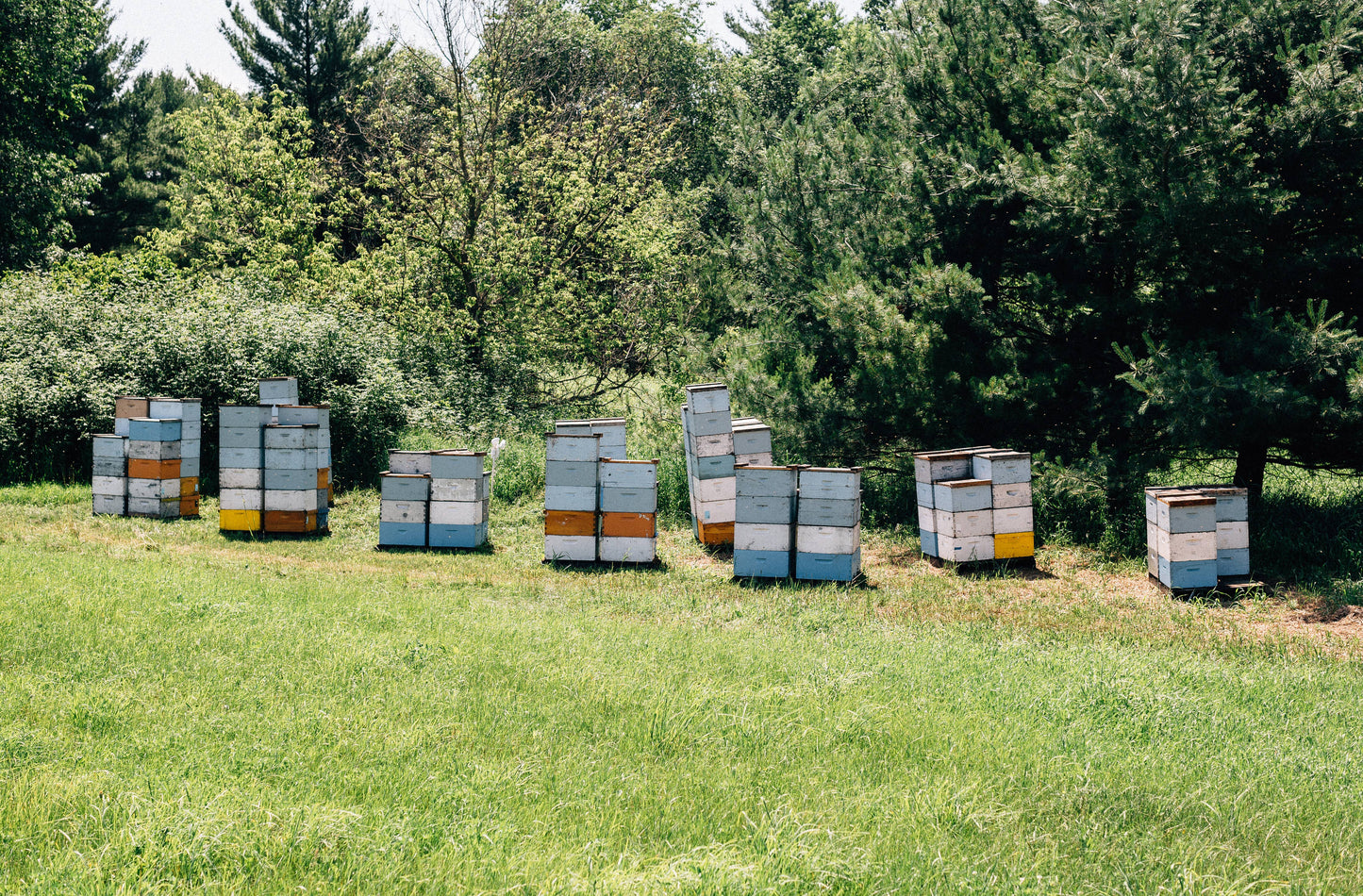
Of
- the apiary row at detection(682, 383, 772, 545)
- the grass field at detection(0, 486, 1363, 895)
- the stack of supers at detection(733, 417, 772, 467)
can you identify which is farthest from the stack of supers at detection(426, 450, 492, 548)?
the stack of supers at detection(733, 417, 772, 467)

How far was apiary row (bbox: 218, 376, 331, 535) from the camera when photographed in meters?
12.4

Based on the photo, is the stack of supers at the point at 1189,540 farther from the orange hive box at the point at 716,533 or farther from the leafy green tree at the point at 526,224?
the leafy green tree at the point at 526,224

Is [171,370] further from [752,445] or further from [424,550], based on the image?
[752,445]

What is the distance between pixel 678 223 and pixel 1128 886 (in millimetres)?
22285

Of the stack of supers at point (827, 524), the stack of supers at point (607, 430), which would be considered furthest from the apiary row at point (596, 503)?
the stack of supers at point (607, 430)

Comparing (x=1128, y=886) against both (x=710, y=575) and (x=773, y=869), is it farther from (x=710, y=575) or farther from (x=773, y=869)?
(x=710, y=575)

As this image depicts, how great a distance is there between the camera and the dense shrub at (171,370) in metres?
15.4

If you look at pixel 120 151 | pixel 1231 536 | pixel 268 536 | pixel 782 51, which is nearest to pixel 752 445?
pixel 1231 536

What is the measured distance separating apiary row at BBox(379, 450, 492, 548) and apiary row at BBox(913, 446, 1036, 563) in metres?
5.86

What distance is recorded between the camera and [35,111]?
80.3 feet

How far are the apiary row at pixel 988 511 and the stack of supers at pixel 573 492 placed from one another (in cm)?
419

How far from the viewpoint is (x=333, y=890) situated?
11.6 feet

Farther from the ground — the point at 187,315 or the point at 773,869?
the point at 187,315

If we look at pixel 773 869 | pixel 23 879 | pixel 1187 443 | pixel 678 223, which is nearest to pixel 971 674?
pixel 773 869
